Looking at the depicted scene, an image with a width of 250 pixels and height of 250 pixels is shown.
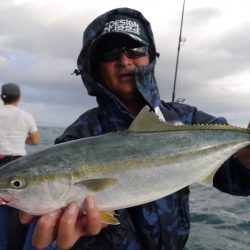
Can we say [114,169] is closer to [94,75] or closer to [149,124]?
[149,124]

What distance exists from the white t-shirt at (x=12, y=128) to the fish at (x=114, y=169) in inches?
167

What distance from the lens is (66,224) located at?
301 centimetres

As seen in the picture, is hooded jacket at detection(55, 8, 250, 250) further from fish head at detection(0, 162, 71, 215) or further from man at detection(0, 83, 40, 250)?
man at detection(0, 83, 40, 250)

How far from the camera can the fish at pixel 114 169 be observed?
3027mm

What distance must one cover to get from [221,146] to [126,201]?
45.2 inches

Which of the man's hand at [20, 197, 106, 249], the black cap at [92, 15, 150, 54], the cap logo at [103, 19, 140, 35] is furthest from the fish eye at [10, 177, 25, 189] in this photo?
the cap logo at [103, 19, 140, 35]

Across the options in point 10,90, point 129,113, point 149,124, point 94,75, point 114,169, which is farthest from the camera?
point 10,90

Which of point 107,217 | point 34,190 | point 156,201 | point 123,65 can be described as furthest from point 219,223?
point 34,190

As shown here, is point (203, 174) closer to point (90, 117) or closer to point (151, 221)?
point (151, 221)

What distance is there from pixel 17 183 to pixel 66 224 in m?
0.52

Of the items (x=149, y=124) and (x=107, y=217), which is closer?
(x=107, y=217)

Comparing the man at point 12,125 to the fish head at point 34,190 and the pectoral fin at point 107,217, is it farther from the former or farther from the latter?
the pectoral fin at point 107,217

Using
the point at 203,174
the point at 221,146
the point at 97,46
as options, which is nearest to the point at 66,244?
the point at 203,174

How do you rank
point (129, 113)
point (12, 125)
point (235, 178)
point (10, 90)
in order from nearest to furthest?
1. point (235, 178)
2. point (129, 113)
3. point (12, 125)
4. point (10, 90)
